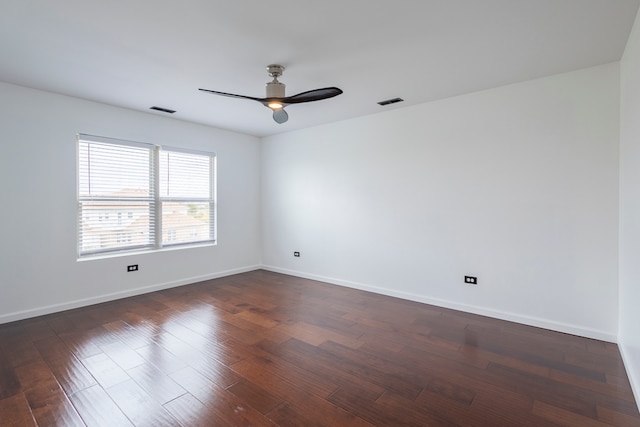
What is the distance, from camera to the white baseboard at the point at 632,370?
198cm

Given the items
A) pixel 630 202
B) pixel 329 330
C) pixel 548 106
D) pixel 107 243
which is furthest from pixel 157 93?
pixel 630 202

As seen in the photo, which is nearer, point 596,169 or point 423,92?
point 596,169

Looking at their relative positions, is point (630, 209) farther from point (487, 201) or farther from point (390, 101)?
point (390, 101)

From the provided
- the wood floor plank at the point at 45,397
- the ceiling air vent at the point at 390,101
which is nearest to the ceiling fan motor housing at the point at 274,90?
the ceiling air vent at the point at 390,101

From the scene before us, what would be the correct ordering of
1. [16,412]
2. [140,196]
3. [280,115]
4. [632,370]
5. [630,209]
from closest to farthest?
[16,412] < [632,370] < [630,209] < [280,115] < [140,196]

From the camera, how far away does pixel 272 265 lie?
18.9 ft

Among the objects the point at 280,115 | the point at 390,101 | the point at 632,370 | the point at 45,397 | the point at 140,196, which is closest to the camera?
the point at 45,397

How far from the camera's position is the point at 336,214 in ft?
15.7

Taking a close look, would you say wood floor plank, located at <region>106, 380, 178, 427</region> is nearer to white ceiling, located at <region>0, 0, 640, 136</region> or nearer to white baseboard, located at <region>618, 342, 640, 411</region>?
white ceiling, located at <region>0, 0, 640, 136</region>

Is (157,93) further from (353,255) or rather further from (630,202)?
(630,202)

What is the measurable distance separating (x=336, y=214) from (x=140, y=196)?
2.89m

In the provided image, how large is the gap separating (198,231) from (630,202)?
205 inches

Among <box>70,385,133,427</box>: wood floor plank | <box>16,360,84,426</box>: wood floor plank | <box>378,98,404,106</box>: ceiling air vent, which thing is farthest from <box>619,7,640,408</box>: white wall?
<box>16,360,84,426</box>: wood floor plank

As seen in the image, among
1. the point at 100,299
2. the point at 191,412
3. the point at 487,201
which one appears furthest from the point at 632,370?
the point at 100,299
